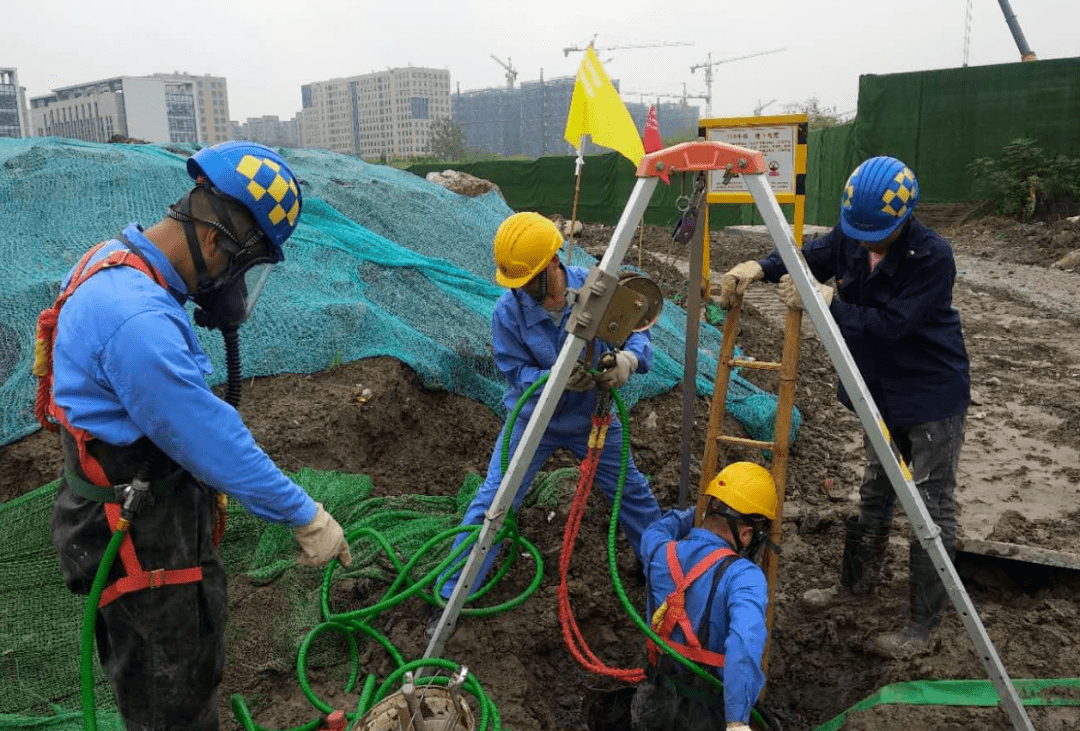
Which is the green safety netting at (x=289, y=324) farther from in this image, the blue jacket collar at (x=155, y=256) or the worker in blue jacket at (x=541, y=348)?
the blue jacket collar at (x=155, y=256)

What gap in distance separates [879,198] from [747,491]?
121 cm

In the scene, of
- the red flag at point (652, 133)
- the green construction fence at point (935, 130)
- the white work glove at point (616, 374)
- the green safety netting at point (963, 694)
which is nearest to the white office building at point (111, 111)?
the green construction fence at point (935, 130)

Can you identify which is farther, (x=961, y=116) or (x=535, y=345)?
(x=961, y=116)

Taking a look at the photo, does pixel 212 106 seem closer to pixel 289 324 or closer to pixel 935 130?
pixel 935 130

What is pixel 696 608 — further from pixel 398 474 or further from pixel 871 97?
pixel 871 97

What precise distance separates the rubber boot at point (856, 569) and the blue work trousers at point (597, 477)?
92cm

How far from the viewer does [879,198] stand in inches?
118

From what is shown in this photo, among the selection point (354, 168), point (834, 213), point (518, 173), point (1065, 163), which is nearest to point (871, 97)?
point (834, 213)

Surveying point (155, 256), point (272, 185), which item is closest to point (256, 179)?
point (272, 185)

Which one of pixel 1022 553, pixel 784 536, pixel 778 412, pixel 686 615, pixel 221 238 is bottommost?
pixel 784 536

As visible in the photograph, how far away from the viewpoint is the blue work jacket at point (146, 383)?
1.84m

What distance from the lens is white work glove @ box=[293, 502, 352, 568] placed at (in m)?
2.18

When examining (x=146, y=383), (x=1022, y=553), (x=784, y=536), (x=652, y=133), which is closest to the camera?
(x=146, y=383)

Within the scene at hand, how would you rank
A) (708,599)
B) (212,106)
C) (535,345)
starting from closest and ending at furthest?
(708,599) < (535,345) < (212,106)
